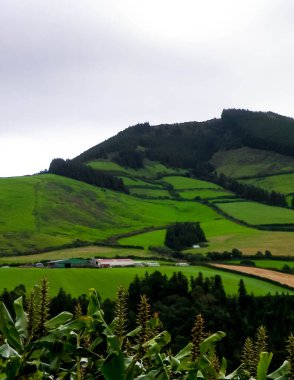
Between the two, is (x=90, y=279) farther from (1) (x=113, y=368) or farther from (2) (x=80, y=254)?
(1) (x=113, y=368)

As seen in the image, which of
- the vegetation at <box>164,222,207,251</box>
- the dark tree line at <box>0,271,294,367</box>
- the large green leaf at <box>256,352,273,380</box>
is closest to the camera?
the large green leaf at <box>256,352,273,380</box>

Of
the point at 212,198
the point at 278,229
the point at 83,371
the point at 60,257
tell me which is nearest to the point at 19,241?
the point at 60,257

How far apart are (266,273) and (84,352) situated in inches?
3308

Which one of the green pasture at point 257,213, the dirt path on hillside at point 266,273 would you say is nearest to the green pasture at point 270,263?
the dirt path on hillside at point 266,273

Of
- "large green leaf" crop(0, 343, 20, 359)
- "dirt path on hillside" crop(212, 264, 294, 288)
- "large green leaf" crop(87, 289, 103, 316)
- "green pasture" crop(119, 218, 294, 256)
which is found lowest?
"dirt path on hillside" crop(212, 264, 294, 288)

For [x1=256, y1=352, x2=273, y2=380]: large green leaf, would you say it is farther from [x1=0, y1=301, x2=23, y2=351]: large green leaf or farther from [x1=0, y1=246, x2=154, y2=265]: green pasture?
[x1=0, y1=246, x2=154, y2=265]: green pasture

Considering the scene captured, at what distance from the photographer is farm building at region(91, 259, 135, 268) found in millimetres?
90938

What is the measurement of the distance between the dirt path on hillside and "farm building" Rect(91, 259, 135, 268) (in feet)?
48.1

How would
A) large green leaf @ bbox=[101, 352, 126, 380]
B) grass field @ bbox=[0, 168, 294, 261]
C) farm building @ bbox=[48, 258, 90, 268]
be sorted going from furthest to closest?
grass field @ bbox=[0, 168, 294, 261]
farm building @ bbox=[48, 258, 90, 268]
large green leaf @ bbox=[101, 352, 126, 380]

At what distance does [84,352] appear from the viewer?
3740 millimetres

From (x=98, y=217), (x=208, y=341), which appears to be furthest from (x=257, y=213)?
(x=208, y=341)

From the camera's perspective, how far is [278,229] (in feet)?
466

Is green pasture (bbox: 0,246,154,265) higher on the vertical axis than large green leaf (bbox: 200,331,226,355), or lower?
lower

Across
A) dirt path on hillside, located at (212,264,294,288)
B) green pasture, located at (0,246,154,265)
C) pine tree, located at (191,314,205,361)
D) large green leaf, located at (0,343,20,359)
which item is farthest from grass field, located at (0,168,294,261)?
large green leaf, located at (0,343,20,359)
